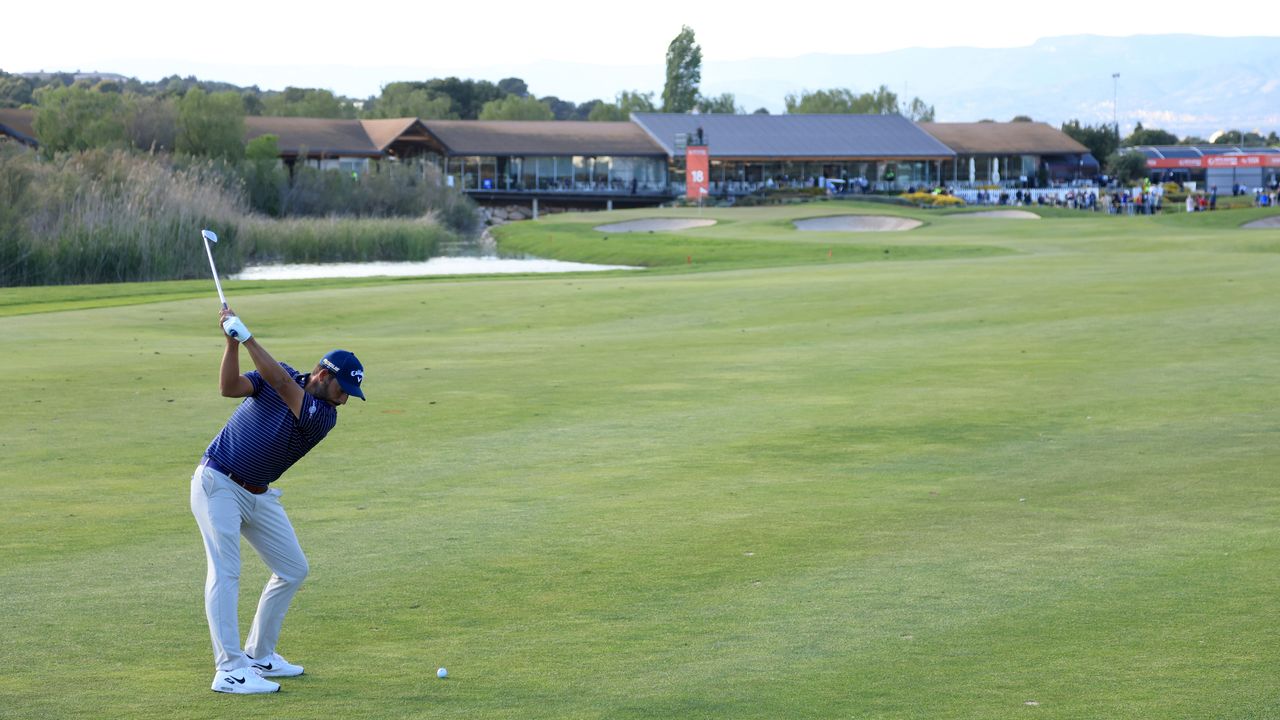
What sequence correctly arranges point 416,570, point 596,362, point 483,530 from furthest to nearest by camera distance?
point 596,362 < point 483,530 < point 416,570

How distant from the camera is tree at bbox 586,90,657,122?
158 m

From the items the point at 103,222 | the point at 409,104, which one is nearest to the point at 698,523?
the point at 103,222

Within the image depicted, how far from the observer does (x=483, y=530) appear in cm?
1141

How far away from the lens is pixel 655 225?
253ft

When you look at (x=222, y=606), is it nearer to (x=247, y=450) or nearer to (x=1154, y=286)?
(x=247, y=450)

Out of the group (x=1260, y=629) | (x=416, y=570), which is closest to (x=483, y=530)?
(x=416, y=570)

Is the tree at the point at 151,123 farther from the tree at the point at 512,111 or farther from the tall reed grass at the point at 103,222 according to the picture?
the tree at the point at 512,111

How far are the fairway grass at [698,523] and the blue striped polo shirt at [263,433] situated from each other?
3.86 ft

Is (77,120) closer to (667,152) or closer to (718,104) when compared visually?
(667,152)

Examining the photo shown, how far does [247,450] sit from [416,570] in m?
2.77

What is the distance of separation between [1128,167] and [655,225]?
6750cm

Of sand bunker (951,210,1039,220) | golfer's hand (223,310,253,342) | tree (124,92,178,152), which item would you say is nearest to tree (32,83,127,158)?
tree (124,92,178,152)

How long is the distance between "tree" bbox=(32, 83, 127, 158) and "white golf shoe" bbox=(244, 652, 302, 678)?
71.6m

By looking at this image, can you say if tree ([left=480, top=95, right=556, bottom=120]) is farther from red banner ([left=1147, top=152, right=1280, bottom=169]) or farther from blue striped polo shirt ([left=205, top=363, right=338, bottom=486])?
blue striped polo shirt ([left=205, top=363, right=338, bottom=486])
